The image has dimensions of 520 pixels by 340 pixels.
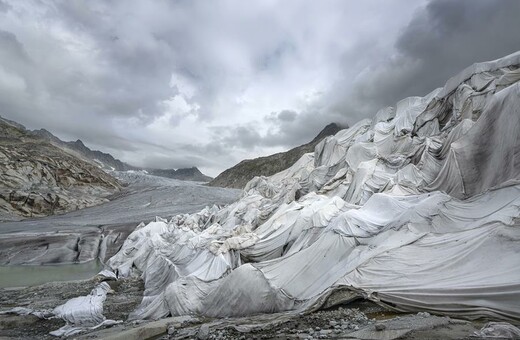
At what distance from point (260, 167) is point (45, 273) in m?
93.0

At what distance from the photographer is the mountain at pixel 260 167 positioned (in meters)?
110

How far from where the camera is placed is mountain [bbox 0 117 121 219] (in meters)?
51.5

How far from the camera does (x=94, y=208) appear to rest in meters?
56.5

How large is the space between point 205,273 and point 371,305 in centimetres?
687

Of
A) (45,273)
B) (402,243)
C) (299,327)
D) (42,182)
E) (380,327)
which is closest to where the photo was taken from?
(380,327)

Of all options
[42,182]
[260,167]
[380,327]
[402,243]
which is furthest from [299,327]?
[260,167]

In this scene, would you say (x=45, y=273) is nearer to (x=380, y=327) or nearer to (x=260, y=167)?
(x=380, y=327)

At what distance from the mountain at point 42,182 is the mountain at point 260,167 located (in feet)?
149

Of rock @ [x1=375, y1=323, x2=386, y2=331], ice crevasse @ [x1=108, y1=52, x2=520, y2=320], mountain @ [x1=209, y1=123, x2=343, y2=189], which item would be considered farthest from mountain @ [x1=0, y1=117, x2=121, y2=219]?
rock @ [x1=375, y1=323, x2=386, y2=331]

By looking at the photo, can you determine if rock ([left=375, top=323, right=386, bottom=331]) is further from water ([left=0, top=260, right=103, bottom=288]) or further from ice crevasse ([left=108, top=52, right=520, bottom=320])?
water ([left=0, top=260, right=103, bottom=288])

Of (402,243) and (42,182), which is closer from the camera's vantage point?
(402,243)

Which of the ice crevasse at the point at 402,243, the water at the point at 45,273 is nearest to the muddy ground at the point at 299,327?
the ice crevasse at the point at 402,243

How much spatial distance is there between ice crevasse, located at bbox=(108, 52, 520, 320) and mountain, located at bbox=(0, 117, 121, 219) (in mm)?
43168

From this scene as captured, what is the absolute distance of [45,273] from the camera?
23.8 meters
